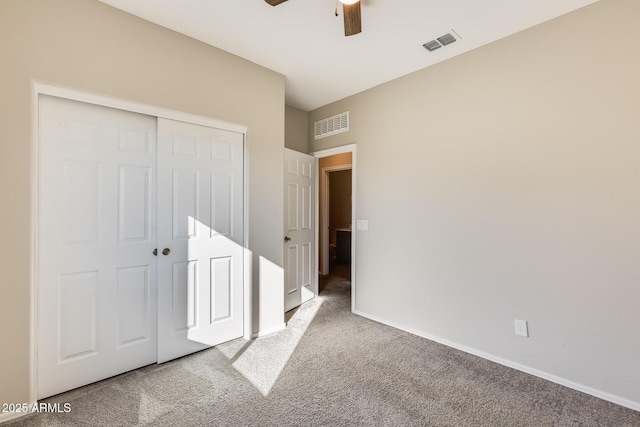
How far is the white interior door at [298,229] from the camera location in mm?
3600

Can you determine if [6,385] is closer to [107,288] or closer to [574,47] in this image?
[107,288]

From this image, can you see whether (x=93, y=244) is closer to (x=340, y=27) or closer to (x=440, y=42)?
(x=340, y=27)

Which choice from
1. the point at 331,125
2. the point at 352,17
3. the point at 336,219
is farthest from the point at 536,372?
the point at 336,219

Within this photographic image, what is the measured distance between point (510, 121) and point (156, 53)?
2.98 m

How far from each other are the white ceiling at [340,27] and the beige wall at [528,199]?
212 millimetres

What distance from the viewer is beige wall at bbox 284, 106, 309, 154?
154 inches

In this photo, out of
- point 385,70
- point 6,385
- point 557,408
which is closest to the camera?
point 6,385

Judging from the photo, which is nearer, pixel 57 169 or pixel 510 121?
pixel 57 169

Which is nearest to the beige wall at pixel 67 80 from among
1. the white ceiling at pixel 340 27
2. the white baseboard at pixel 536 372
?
the white ceiling at pixel 340 27

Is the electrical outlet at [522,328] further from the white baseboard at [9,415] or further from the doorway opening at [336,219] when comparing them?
the white baseboard at [9,415]

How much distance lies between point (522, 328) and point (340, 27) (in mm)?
2879

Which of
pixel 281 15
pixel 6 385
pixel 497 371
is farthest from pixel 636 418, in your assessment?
pixel 6 385

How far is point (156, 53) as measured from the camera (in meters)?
2.24

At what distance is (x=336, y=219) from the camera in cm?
709
